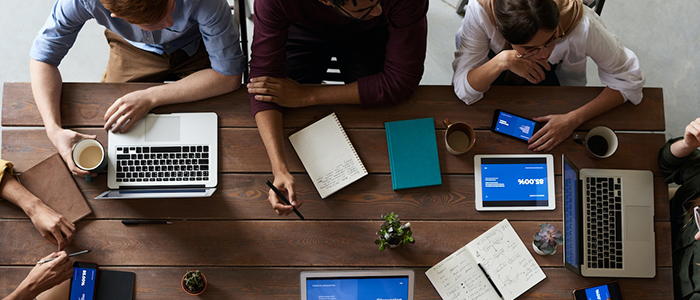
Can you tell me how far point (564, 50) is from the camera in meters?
1.64

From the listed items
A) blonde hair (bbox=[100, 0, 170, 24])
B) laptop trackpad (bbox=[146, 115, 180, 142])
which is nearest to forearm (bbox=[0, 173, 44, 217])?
laptop trackpad (bbox=[146, 115, 180, 142])

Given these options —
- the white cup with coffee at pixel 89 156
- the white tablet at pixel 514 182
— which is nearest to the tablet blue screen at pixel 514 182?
the white tablet at pixel 514 182

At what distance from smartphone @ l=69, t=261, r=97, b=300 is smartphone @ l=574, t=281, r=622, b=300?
1.63 m

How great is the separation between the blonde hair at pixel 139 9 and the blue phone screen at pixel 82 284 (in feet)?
2.79

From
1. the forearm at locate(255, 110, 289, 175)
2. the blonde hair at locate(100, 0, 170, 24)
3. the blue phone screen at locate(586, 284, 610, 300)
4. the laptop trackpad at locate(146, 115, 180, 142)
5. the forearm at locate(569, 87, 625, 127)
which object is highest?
the blonde hair at locate(100, 0, 170, 24)

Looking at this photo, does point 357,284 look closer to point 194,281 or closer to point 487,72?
point 194,281

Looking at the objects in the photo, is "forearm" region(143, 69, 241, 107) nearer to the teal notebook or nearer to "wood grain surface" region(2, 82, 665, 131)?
"wood grain surface" region(2, 82, 665, 131)

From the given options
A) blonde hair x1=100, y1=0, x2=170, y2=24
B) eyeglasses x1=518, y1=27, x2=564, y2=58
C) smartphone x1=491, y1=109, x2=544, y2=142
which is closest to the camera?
blonde hair x1=100, y1=0, x2=170, y2=24

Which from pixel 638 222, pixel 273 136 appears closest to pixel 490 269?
pixel 638 222

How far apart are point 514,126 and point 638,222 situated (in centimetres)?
54

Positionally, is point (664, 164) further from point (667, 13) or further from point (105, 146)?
point (105, 146)

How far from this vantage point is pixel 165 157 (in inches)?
63.2

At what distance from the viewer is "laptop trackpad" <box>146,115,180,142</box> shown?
1619 millimetres

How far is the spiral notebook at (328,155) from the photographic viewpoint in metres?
1.62
